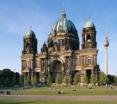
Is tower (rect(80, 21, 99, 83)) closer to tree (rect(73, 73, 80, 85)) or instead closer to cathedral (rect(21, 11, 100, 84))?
cathedral (rect(21, 11, 100, 84))

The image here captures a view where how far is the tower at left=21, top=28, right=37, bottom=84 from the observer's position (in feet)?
489

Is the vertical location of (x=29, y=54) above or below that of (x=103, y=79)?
above

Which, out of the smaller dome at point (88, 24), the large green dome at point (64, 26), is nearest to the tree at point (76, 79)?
the smaller dome at point (88, 24)

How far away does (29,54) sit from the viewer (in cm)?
15100

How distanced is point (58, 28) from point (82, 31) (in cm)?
1460

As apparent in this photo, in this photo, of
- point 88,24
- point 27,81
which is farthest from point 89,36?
point 27,81

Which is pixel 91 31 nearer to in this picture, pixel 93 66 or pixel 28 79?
pixel 93 66

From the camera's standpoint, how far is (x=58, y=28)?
153500 mm

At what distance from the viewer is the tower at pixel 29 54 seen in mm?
149000

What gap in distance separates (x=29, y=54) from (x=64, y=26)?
59.1 ft

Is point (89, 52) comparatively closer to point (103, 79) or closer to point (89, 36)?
point (89, 36)

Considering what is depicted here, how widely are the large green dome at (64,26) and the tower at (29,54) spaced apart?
1042 centimetres

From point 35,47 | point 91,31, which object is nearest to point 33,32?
point 35,47

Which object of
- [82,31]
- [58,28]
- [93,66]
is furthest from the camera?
[58,28]
